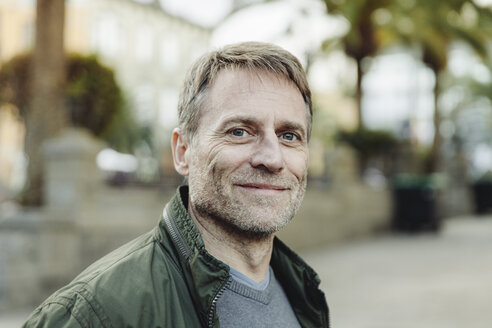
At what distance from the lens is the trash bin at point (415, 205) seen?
15.9 meters

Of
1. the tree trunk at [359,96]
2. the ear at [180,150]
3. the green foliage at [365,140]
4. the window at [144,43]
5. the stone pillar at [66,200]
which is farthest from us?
the window at [144,43]

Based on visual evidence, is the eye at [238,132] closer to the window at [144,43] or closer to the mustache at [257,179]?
the mustache at [257,179]

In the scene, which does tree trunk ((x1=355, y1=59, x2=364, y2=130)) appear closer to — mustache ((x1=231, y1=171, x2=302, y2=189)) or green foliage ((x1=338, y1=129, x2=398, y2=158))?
green foliage ((x1=338, y1=129, x2=398, y2=158))

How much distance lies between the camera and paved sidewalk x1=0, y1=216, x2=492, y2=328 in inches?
271

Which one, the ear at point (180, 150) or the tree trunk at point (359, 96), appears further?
the tree trunk at point (359, 96)

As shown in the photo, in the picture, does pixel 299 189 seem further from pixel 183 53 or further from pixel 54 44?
pixel 183 53

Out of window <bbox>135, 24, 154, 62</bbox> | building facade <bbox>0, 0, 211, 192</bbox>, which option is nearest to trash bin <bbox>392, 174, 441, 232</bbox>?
building facade <bbox>0, 0, 211, 192</bbox>

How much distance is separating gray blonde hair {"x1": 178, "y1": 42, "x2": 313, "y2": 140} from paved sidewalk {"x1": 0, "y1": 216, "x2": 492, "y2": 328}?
5218 mm

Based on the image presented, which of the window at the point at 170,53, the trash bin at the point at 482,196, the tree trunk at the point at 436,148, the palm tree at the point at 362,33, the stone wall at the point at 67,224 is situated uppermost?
the window at the point at 170,53

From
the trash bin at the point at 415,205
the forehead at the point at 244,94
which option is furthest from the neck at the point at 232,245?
the trash bin at the point at 415,205

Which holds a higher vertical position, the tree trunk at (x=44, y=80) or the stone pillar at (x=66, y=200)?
the tree trunk at (x=44, y=80)

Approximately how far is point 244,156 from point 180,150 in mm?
309

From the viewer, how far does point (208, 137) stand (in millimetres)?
1760

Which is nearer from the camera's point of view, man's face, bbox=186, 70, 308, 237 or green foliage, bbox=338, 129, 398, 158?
man's face, bbox=186, 70, 308, 237
